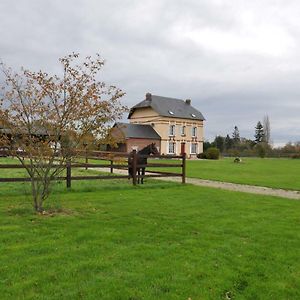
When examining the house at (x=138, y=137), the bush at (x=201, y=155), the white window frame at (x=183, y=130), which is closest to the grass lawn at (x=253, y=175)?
the house at (x=138, y=137)

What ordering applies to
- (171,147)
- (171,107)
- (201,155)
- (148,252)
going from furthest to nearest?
(171,107) < (201,155) < (171,147) < (148,252)

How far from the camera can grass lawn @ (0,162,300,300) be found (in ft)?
14.2

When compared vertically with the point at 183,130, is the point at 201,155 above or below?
below

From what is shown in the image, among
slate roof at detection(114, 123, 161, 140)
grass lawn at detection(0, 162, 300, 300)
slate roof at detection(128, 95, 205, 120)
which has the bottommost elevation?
grass lawn at detection(0, 162, 300, 300)

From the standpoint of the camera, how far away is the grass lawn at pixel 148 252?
4.32 meters

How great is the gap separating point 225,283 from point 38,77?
565 centimetres

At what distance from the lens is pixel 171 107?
63844 millimetres

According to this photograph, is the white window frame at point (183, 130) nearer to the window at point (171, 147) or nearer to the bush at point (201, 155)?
the window at point (171, 147)

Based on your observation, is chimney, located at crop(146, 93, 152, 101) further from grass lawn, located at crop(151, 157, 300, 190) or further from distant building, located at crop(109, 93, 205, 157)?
grass lawn, located at crop(151, 157, 300, 190)

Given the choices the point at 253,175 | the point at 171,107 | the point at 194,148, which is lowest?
the point at 253,175

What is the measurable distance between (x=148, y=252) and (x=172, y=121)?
57.3 metres

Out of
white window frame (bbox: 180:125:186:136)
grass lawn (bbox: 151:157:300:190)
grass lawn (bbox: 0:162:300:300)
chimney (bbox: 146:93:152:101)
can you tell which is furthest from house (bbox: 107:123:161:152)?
grass lawn (bbox: 0:162:300:300)

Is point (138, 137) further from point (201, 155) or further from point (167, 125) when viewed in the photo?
point (201, 155)

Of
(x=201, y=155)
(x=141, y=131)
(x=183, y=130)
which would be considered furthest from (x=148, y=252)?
(x=183, y=130)
